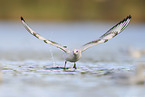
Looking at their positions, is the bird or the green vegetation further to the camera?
the green vegetation

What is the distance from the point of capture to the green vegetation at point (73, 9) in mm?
71750

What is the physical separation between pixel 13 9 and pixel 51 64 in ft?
182

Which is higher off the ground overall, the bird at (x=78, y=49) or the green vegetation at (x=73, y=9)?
the green vegetation at (x=73, y=9)

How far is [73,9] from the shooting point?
77.0m

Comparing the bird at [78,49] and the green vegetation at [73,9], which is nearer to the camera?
the bird at [78,49]

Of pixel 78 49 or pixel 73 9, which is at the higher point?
pixel 73 9

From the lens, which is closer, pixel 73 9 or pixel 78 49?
pixel 78 49

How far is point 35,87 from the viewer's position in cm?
1269

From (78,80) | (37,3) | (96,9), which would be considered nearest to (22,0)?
(37,3)

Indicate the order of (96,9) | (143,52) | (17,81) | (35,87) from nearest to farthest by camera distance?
(35,87)
(17,81)
(143,52)
(96,9)

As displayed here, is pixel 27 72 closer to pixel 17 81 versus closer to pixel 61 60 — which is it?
pixel 17 81

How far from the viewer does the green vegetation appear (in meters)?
71.8

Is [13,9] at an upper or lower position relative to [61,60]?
upper

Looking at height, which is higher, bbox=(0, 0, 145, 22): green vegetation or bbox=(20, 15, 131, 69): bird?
bbox=(0, 0, 145, 22): green vegetation
